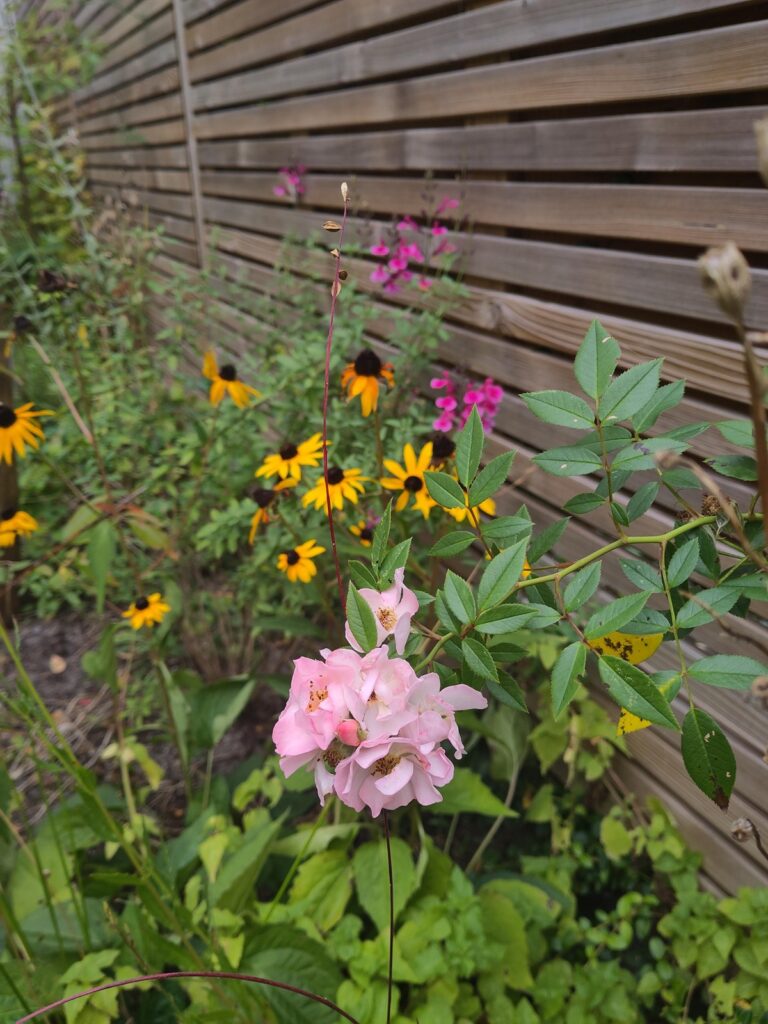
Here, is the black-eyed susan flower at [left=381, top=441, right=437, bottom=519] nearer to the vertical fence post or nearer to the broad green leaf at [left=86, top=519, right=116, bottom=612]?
the broad green leaf at [left=86, top=519, right=116, bottom=612]

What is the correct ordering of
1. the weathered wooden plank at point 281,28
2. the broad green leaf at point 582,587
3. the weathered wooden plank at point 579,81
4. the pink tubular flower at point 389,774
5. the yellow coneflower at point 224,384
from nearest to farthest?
the pink tubular flower at point 389,774, the broad green leaf at point 582,587, the weathered wooden plank at point 579,81, the yellow coneflower at point 224,384, the weathered wooden plank at point 281,28

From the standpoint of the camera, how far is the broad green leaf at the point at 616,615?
21.3 inches

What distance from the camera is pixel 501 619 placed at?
21.6 inches

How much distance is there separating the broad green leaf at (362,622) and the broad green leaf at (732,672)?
9.4 inches

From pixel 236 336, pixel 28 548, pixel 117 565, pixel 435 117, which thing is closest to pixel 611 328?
pixel 435 117

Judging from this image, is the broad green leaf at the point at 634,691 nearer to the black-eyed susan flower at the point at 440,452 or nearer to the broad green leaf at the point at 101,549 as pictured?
the black-eyed susan flower at the point at 440,452

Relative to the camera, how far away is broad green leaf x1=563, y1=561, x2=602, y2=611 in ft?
1.90

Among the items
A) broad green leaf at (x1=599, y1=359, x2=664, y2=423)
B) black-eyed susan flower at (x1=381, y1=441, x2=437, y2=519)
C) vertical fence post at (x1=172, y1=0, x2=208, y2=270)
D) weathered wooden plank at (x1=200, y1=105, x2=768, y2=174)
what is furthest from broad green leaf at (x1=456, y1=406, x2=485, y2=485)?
vertical fence post at (x1=172, y1=0, x2=208, y2=270)

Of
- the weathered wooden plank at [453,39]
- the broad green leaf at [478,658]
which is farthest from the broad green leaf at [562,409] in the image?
the weathered wooden plank at [453,39]

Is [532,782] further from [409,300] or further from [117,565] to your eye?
[117,565]

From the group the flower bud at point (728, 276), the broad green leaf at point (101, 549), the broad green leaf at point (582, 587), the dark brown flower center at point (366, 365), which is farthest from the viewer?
the broad green leaf at point (101, 549)

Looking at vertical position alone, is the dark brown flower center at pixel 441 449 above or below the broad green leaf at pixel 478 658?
below

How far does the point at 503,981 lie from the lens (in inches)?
49.8

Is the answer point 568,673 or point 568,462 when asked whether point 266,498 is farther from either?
point 568,673
